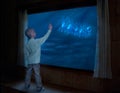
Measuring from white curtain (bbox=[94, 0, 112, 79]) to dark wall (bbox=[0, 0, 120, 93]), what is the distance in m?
0.10

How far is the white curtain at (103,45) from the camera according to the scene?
4.03 meters

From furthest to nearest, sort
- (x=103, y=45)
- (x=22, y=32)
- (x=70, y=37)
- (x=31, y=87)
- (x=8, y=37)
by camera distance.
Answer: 1. (x=8, y=37)
2. (x=22, y=32)
3. (x=70, y=37)
4. (x=31, y=87)
5. (x=103, y=45)

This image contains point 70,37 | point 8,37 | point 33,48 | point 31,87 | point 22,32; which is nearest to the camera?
point 33,48

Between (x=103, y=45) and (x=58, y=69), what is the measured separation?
1329mm

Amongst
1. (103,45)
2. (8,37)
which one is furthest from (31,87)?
(8,37)

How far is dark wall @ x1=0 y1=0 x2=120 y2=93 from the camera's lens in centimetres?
405

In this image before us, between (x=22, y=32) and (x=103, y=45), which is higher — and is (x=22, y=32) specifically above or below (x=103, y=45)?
above

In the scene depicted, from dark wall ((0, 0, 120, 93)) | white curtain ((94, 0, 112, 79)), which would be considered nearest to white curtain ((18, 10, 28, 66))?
dark wall ((0, 0, 120, 93))

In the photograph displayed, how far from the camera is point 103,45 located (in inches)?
161

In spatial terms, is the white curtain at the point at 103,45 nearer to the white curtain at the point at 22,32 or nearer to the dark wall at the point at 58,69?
the dark wall at the point at 58,69

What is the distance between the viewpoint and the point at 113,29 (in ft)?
13.4

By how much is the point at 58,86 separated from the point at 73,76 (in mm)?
415

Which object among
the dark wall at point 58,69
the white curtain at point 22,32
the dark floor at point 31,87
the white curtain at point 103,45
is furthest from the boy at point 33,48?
the white curtain at point 22,32

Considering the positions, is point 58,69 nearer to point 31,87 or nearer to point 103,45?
point 31,87
